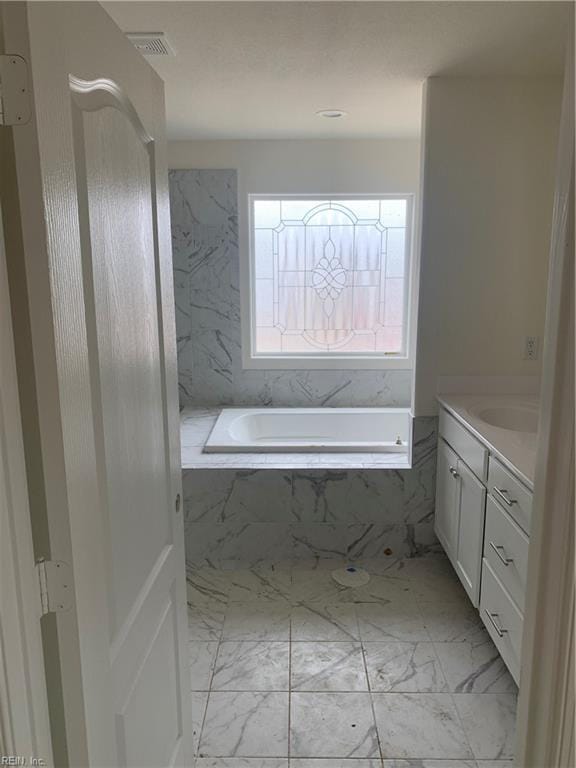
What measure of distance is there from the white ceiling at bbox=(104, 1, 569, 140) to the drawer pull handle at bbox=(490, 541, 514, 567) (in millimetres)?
1841

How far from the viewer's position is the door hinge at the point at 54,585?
87cm

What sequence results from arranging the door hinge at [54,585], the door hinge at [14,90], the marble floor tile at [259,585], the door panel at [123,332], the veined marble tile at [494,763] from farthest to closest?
the marble floor tile at [259,585], the veined marble tile at [494,763], the door panel at [123,332], the door hinge at [54,585], the door hinge at [14,90]

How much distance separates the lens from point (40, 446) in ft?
2.75

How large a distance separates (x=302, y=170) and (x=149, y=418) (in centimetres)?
312

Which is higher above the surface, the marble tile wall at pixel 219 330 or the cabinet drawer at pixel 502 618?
the marble tile wall at pixel 219 330

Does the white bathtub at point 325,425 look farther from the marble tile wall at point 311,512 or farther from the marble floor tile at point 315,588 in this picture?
the marble floor tile at point 315,588

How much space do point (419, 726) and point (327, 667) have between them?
0.42 meters

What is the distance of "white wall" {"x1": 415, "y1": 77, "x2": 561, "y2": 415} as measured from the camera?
2.76 m

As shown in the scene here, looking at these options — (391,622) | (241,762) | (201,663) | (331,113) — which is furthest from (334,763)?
(331,113)

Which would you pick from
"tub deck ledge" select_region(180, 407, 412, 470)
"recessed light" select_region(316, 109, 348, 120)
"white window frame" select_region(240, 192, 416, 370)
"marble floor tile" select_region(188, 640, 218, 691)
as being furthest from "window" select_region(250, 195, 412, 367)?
"marble floor tile" select_region(188, 640, 218, 691)

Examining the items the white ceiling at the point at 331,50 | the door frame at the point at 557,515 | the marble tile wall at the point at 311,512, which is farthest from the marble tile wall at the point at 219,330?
the door frame at the point at 557,515

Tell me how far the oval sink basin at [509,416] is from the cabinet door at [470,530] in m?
0.28

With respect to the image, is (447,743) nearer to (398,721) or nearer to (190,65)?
(398,721)

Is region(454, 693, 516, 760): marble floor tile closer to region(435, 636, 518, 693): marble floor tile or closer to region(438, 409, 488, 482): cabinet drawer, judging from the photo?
region(435, 636, 518, 693): marble floor tile
